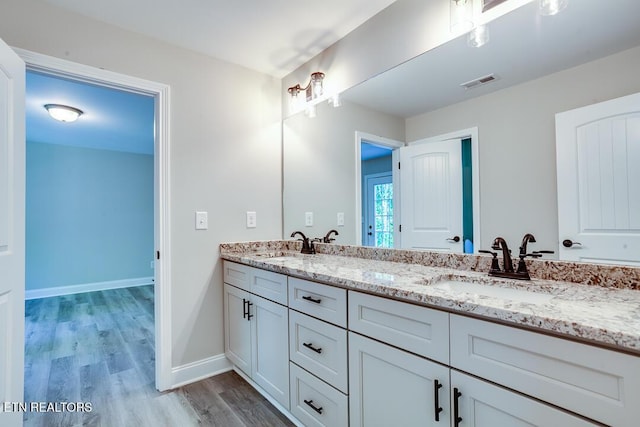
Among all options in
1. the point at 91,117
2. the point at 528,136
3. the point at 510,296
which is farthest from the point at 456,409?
the point at 91,117

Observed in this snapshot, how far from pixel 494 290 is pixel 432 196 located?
0.56m

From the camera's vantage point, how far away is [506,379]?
2.84ft

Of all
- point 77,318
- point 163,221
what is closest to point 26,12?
point 163,221

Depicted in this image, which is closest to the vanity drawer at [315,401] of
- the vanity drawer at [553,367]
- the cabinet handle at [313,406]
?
the cabinet handle at [313,406]

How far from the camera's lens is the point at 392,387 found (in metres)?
1.15

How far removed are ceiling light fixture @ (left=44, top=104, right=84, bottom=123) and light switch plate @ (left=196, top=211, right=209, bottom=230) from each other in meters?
2.31

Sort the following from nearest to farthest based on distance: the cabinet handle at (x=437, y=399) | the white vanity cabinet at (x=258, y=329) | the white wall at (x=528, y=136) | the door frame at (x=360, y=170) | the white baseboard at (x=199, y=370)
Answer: the cabinet handle at (x=437, y=399) → the white wall at (x=528, y=136) → the white vanity cabinet at (x=258, y=329) → the door frame at (x=360, y=170) → the white baseboard at (x=199, y=370)

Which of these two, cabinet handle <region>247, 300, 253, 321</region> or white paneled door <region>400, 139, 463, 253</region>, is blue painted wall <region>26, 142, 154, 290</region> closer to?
cabinet handle <region>247, 300, 253, 321</region>

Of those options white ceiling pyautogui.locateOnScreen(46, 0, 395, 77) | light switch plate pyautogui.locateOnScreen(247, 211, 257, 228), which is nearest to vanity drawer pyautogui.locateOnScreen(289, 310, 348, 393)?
light switch plate pyautogui.locateOnScreen(247, 211, 257, 228)

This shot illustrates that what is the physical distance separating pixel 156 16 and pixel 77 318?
342 cm

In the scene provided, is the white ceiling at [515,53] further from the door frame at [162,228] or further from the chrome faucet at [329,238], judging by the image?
the door frame at [162,228]

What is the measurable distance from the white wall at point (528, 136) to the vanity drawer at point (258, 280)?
3.38ft

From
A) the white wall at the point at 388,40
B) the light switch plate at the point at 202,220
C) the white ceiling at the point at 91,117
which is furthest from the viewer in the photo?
the white ceiling at the point at 91,117

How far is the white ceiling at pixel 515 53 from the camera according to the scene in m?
1.12
